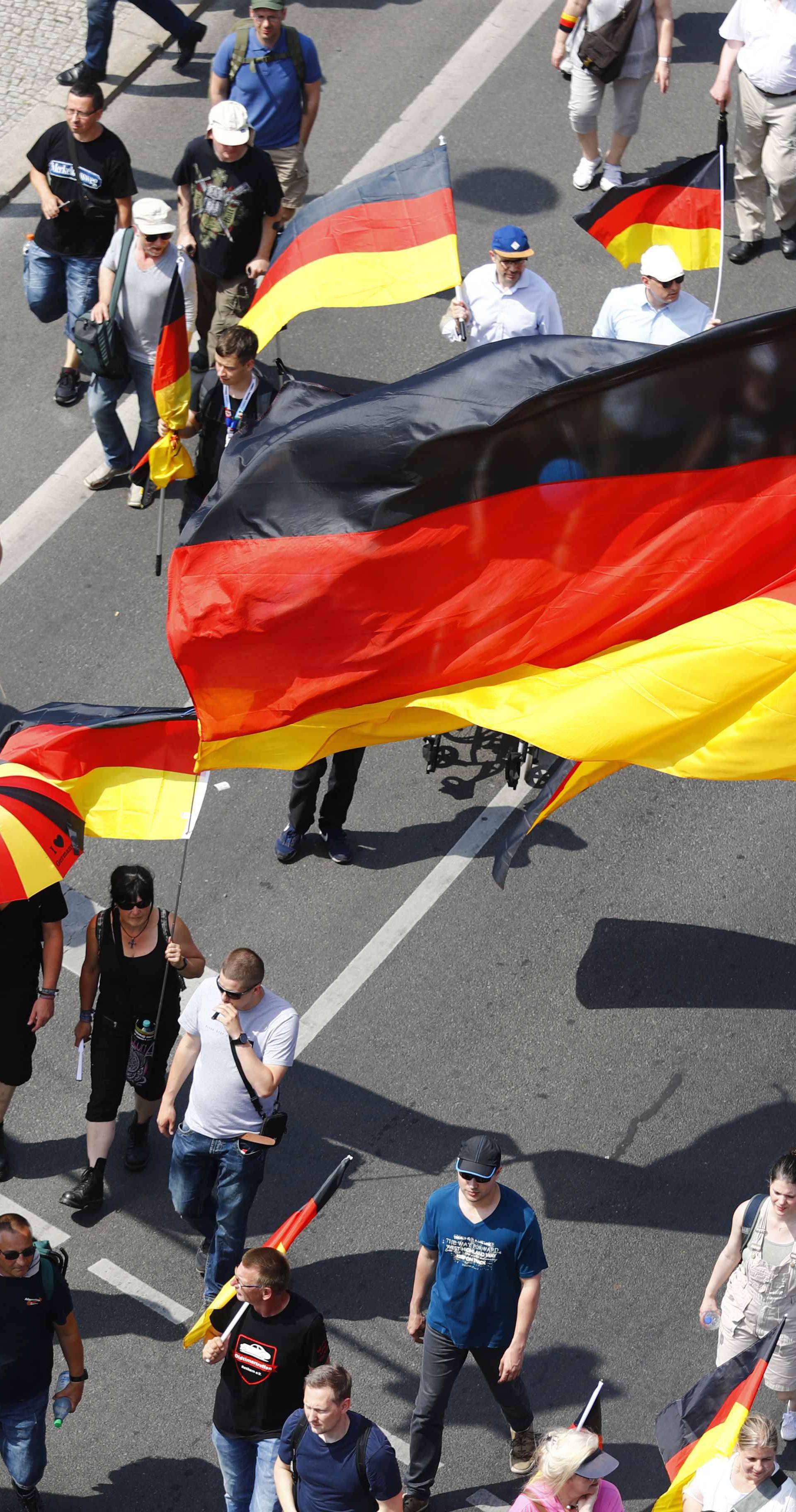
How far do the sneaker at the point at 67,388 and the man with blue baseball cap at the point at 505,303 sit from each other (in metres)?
2.99

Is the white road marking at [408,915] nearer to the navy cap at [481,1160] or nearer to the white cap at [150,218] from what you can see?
the navy cap at [481,1160]

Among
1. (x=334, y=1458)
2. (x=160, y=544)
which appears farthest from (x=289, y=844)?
(x=334, y=1458)

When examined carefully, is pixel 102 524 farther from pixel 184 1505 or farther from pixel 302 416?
pixel 184 1505

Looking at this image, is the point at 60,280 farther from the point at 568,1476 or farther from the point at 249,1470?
the point at 568,1476

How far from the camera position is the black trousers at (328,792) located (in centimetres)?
962

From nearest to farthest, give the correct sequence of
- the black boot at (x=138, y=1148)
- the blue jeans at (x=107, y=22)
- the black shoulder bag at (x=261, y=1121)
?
the black shoulder bag at (x=261, y=1121)
the black boot at (x=138, y=1148)
the blue jeans at (x=107, y=22)

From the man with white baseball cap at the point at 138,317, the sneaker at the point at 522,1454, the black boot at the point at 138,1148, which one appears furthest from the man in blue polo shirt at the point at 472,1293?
the man with white baseball cap at the point at 138,317

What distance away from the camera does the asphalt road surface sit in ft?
25.5

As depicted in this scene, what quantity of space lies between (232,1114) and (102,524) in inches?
207

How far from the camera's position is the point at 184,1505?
24.1 feet

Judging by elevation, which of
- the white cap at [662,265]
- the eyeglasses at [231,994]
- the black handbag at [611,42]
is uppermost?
the black handbag at [611,42]

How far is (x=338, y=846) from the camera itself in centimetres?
992

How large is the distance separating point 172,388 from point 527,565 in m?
3.80

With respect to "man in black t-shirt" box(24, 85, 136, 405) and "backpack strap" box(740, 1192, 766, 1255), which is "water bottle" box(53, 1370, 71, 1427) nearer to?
"backpack strap" box(740, 1192, 766, 1255)
